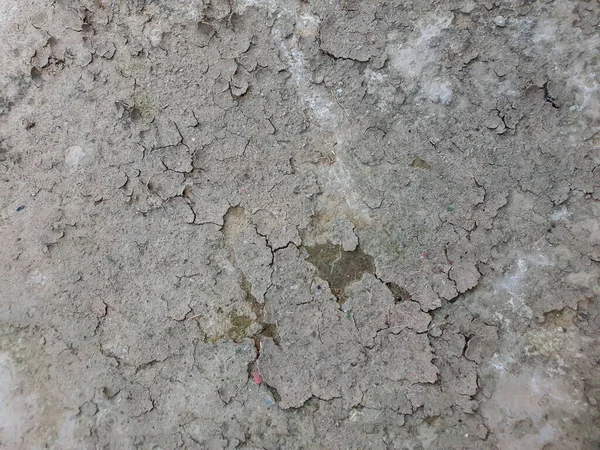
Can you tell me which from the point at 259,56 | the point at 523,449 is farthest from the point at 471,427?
the point at 259,56

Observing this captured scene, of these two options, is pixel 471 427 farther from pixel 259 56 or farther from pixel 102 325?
pixel 259 56

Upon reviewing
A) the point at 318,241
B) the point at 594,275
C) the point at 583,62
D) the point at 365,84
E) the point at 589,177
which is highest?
the point at 365,84

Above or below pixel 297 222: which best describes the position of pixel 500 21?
above

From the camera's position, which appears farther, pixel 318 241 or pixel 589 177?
pixel 318 241

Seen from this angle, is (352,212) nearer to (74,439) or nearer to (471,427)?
(471,427)

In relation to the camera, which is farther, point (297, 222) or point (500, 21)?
point (297, 222)

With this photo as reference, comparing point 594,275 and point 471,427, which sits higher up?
point 594,275
